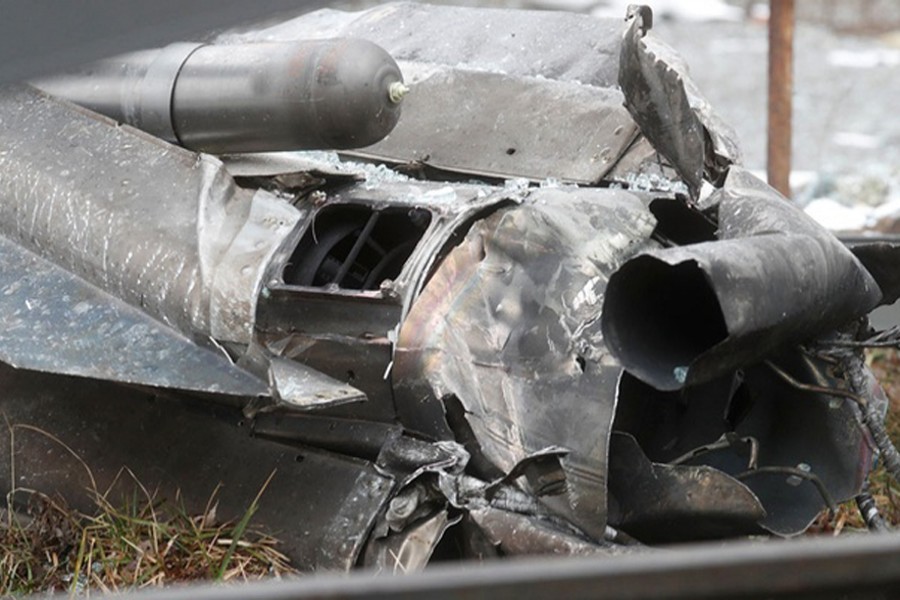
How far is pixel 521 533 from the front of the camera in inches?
135

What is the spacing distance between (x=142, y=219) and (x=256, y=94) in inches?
18.7

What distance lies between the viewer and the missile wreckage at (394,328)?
11.3ft

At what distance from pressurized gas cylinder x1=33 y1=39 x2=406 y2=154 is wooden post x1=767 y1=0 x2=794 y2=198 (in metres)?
4.38

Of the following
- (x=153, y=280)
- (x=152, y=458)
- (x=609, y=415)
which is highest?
(x=153, y=280)

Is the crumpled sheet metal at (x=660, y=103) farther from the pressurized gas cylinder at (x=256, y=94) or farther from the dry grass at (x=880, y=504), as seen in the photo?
the dry grass at (x=880, y=504)

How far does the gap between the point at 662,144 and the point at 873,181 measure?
450cm

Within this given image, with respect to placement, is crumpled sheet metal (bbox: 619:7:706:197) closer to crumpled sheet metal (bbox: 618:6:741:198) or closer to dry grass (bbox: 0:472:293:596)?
crumpled sheet metal (bbox: 618:6:741:198)

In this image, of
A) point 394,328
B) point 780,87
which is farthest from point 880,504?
point 780,87

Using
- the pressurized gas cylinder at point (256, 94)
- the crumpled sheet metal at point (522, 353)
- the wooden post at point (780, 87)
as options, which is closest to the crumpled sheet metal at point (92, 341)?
the crumpled sheet metal at point (522, 353)

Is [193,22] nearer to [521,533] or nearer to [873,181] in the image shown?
[521,533]

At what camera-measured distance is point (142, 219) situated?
391 centimetres

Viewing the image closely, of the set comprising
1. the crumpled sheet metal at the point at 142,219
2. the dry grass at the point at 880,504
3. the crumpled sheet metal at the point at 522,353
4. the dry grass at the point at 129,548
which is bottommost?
the dry grass at the point at 880,504

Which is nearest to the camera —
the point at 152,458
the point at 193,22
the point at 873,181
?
the point at 193,22

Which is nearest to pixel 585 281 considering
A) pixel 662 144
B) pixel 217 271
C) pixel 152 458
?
pixel 662 144
